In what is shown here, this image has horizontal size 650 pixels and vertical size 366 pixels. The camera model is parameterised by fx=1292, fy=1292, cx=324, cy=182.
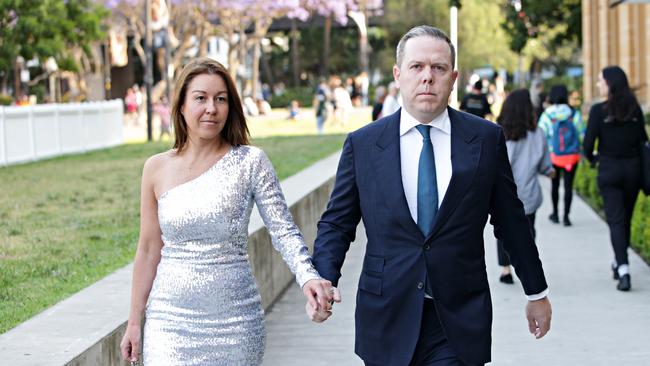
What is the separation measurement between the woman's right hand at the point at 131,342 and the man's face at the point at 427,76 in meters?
1.27

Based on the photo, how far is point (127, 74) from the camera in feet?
286

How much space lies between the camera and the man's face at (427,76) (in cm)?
451

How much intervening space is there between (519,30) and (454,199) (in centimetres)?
3685

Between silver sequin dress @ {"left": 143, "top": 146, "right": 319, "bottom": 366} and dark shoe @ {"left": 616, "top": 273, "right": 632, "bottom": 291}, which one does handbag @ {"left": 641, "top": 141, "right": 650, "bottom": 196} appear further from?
silver sequin dress @ {"left": 143, "top": 146, "right": 319, "bottom": 366}

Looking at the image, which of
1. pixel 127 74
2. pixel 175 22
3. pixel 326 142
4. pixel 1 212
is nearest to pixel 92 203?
pixel 1 212

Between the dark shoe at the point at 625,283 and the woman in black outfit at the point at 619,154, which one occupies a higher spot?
the woman in black outfit at the point at 619,154

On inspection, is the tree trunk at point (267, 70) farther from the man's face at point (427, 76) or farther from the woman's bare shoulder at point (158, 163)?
the man's face at point (427, 76)

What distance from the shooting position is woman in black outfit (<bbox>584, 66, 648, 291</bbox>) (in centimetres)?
1095

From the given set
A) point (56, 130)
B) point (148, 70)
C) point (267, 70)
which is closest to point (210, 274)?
point (56, 130)

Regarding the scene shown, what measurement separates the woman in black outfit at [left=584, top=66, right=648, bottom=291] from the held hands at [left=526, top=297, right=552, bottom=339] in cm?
635

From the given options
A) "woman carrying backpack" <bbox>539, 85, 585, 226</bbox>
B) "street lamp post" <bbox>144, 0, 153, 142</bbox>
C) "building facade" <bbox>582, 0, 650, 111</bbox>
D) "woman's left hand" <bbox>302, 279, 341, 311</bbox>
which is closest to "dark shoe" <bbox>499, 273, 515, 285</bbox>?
"woman carrying backpack" <bbox>539, 85, 585, 226</bbox>

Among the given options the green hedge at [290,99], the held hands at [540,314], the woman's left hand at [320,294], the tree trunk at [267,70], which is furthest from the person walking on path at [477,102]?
the tree trunk at [267,70]

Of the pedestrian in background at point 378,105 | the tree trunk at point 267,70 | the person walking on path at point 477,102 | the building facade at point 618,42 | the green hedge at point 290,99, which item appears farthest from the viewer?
the tree trunk at point 267,70

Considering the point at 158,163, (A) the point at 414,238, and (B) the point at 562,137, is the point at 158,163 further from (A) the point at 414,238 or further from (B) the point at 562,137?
(B) the point at 562,137
